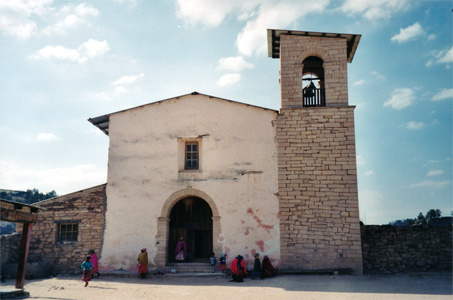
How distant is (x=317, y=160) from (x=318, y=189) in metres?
1.07

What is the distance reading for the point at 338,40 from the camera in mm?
14914

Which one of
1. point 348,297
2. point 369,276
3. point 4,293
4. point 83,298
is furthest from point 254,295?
point 4,293

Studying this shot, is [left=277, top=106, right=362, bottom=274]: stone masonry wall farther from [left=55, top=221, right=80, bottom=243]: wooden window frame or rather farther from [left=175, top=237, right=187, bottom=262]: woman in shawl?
[left=55, top=221, right=80, bottom=243]: wooden window frame

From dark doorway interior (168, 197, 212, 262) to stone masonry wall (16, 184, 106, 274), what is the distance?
9.62 ft

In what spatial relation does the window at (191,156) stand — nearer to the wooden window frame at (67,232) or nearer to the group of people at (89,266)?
the group of people at (89,266)

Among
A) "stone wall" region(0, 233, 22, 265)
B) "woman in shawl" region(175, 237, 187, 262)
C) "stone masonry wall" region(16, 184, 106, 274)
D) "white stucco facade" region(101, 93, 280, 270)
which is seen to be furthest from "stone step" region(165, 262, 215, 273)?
"stone wall" region(0, 233, 22, 265)

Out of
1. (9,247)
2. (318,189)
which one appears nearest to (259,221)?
(318,189)

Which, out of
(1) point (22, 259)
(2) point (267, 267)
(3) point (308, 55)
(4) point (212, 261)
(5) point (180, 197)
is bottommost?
(2) point (267, 267)

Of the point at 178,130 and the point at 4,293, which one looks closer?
the point at 4,293

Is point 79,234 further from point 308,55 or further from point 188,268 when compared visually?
point 308,55

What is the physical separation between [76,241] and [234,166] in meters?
6.63

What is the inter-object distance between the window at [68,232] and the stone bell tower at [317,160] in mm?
7806

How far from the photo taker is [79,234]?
14.5 meters

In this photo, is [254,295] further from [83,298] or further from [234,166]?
[234,166]
